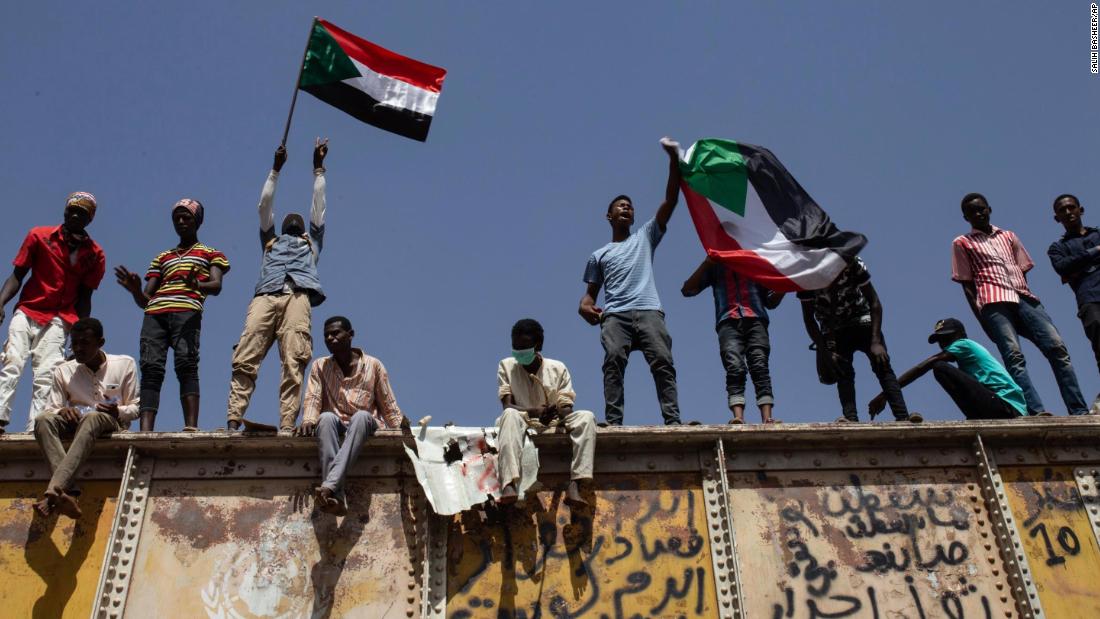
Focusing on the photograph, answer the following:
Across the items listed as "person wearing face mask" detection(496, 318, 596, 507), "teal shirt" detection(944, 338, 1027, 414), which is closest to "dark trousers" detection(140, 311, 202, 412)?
"person wearing face mask" detection(496, 318, 596, 507)

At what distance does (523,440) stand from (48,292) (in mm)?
4514

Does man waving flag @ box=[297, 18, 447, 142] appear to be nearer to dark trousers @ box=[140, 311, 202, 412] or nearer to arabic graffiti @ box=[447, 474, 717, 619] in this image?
dark trousers @ box=[140, 311, 202, 412]

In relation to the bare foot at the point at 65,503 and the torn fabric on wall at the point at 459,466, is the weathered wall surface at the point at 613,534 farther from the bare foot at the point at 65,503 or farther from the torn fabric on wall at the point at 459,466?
the bare foot at the point at 65,503

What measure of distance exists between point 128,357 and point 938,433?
6512mm

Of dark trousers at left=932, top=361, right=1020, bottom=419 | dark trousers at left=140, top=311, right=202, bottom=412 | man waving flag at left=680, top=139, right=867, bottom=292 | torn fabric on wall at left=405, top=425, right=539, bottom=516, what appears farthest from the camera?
man waving flag at left=680, top=139, right=867, bottom=292

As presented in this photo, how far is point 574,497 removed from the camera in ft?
23.7

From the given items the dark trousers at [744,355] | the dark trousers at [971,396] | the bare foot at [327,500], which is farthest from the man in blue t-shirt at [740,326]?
the bare foot at [327,500]

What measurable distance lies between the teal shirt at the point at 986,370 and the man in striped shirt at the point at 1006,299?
6.4 inches

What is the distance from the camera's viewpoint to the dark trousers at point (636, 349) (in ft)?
27.8

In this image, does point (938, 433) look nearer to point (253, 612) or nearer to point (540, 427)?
point (540, 427)

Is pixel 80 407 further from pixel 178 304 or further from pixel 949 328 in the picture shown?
pixel 949 328

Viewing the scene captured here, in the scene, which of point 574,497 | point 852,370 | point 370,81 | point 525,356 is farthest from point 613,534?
point 370,81

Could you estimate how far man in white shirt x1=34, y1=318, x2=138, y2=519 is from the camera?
7066mm

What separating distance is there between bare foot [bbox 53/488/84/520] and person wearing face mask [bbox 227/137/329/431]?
1275 millimetres
